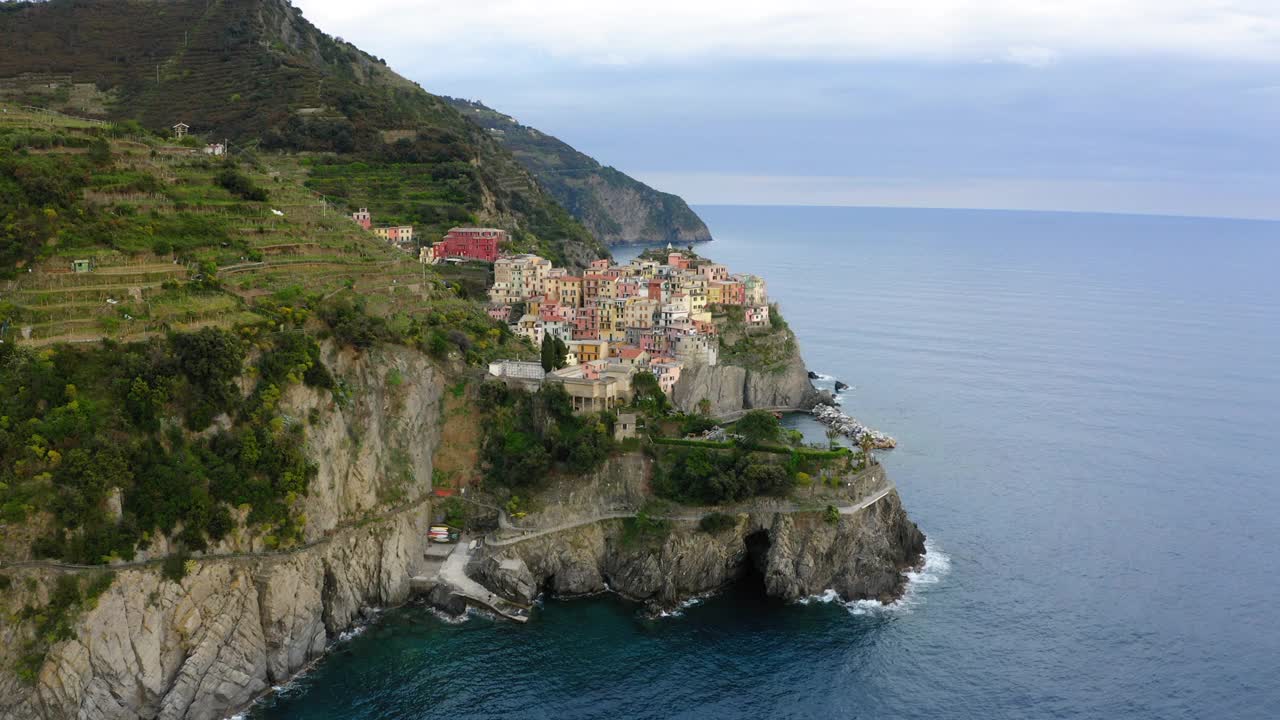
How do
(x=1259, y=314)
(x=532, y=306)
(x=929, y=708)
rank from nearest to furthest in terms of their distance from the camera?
(x=929, y=708)
(x=532, y=306)
(x=1259, y=314)

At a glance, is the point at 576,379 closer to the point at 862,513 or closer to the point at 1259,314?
the point at 862,513

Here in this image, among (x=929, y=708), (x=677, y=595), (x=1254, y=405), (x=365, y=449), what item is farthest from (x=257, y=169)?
(x=1254, y=405)

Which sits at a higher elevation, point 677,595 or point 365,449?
point 365,449

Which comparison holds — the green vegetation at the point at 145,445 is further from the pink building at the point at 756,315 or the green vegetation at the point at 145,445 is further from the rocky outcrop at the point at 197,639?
the pink building at the point at 756,315

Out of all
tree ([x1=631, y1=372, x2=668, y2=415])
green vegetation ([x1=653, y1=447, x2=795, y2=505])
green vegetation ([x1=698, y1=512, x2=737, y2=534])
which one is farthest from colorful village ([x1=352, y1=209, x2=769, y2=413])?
green vegetation ([x1=698, y1=512, x2=737, y2=534])

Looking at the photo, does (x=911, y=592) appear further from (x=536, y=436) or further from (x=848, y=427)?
(x=848, y=427)

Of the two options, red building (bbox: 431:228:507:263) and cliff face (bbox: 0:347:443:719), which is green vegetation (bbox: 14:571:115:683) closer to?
cliff face (bbox: 0:347:443:719)

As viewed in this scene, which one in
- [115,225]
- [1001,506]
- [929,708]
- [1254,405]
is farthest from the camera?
[1254,405]
